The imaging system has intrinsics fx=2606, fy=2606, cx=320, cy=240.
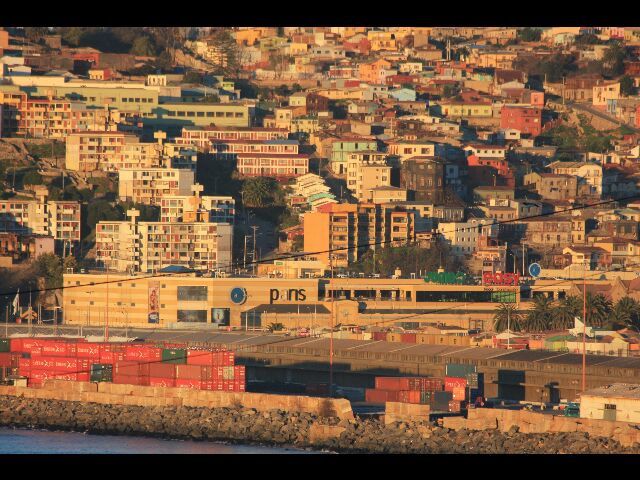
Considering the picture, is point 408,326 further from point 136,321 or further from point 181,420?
point 181,420

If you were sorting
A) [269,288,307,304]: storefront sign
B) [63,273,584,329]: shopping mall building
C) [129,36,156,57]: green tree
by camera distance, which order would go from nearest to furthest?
1. [63,273,584,329]: shopping mall building
2. [269,288,307,304]: storefront sign
3. [129,36,156,57]: green tree

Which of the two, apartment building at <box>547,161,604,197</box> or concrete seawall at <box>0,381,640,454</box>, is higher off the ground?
apartment building at <box>547,161,604,197</box>

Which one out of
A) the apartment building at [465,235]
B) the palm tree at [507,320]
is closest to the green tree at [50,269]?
the apartment building at [465,235]

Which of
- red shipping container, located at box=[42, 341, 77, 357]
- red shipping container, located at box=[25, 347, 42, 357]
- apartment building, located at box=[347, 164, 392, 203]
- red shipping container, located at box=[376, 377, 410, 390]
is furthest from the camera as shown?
apartment building, located at box=[347, 164, 392, 203]

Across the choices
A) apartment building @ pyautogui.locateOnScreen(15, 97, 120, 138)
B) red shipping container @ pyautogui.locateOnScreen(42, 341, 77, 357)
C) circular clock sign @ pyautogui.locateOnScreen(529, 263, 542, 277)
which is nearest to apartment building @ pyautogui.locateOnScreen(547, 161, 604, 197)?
apartment building @ pyautogui.locateOnScreen(15, 97, 120, 138)

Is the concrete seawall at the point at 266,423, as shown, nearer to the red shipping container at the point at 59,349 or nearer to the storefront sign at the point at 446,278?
the red shipping container at the point at 59,349

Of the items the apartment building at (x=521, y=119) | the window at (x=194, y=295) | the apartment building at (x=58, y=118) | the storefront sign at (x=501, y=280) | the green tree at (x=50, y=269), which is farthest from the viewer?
the apartment building at (x=521, y=119)

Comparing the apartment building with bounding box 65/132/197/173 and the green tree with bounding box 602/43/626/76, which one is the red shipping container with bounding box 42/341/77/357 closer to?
the apartment building with bounding box 65/132/197/173

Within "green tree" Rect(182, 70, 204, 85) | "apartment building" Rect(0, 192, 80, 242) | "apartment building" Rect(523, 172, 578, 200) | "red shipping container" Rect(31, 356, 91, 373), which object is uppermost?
"green tree" Rect(182, 70, 204, 85)

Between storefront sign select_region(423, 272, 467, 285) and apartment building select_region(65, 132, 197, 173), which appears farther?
apartment building select_region(65, 132, 197, 173)
